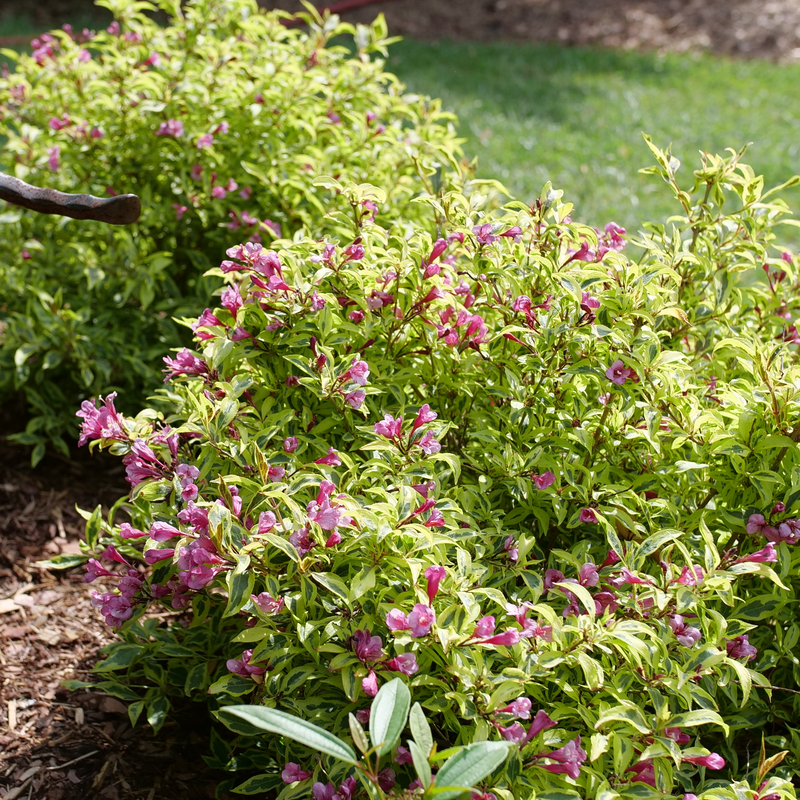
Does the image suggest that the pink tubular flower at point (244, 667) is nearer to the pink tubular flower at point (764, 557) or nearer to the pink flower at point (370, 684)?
the pink flower at point (370, 684)

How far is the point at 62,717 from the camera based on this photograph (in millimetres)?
2143

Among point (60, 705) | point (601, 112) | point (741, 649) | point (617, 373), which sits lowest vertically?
point (60, 705)

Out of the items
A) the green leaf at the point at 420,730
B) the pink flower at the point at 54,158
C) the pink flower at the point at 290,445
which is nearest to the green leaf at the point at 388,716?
the green leaf at the point at 420,730

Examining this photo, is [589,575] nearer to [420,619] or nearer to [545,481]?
[545,481]

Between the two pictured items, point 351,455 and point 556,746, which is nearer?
point 556,746

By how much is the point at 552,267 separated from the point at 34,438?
203 centimetres

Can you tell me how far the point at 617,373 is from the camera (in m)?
1.82

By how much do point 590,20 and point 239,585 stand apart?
30.7ft

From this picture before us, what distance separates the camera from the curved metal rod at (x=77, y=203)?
1562 mm

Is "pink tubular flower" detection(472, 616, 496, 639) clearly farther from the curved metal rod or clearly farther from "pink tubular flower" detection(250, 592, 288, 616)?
the curved metal rod

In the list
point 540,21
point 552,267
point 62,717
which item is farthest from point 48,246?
point 540,21

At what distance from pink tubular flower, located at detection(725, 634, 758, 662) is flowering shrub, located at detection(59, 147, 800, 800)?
16 millimetres

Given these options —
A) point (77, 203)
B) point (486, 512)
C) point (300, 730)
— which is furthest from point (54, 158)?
point (300, 730)

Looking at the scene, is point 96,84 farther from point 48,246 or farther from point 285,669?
point 285,669
